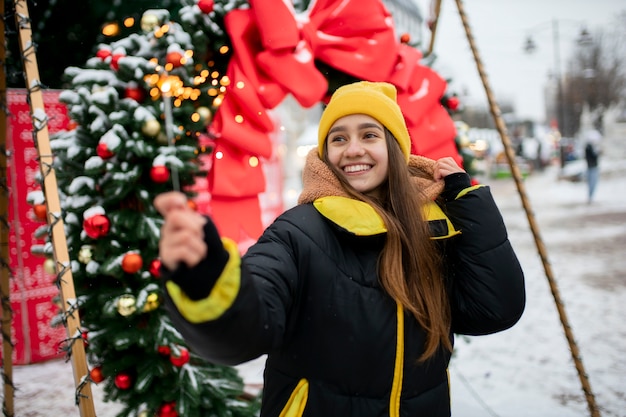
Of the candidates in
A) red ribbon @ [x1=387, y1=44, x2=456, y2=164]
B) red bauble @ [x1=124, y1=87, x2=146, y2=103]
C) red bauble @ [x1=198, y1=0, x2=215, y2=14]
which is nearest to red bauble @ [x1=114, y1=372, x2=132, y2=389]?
red bauble @ [x1=124, y1=87, x2=146, y2=103]

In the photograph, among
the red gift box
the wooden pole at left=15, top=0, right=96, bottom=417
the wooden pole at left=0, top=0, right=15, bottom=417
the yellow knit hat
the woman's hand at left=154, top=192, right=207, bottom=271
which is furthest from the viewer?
the red gift box

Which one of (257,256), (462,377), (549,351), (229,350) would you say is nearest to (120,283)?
(257,256)

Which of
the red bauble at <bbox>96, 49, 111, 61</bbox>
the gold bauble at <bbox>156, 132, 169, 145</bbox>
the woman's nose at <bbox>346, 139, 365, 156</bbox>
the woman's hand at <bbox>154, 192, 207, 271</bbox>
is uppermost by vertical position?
the red bauble at <bbox>96, 49, 111, 61</bbox>

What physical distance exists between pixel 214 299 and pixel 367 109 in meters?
0.93

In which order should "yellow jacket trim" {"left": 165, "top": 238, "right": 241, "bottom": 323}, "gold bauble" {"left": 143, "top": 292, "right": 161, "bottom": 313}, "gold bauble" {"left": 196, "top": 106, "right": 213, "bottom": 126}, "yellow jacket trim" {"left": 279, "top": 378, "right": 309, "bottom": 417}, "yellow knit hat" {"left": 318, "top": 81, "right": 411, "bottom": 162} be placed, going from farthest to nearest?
"gold bauble" {"left": 196, "top": 106, "right": 213, "bottom": 126} → "gold bauble" {"left": 143, "top": 292, "right": 161, "bottom": 313} → "yellow knit hat" {"left": 318, "top": 81, "right": 411, "bottom": 162} → "yellow jacket trim" {"left": 279, "top": 378, "right": 309, "bottom": 417} → "yellow jacket trim" {"left": 165, "top": 238, "right": 241, "bottom": 323}

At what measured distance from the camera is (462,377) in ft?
12.9

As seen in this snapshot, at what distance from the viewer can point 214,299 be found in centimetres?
95

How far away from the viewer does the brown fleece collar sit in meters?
1.53

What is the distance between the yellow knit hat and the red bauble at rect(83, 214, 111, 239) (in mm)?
1347

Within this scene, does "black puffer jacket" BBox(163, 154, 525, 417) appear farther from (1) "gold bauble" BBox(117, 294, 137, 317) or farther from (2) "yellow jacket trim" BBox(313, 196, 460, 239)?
(1) "gold bauble" BBox(117, 294, 137, 317)

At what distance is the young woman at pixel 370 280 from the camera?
4.33 feet

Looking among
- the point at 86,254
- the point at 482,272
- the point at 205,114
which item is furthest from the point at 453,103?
the point at 86,254

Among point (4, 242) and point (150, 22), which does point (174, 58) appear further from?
point (4, 242)

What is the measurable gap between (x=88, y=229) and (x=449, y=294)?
184 cm
